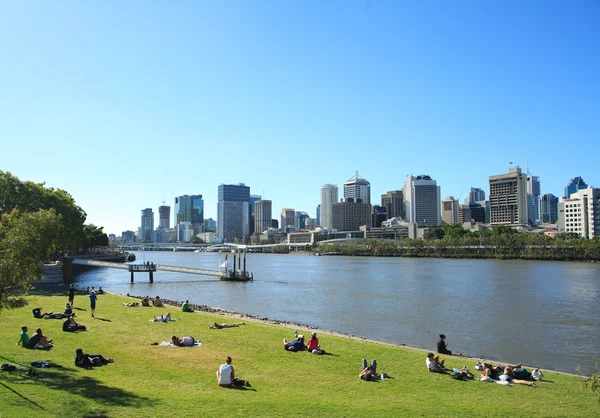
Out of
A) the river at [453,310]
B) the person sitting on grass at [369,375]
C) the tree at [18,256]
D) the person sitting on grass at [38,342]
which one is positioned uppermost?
the tree at [18,256]

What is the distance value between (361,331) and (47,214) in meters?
21.2

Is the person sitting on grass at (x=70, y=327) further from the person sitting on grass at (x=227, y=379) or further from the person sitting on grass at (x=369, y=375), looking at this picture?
the person sitting on grass at (x=369, y=375)

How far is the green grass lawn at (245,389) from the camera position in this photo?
12.7 meters

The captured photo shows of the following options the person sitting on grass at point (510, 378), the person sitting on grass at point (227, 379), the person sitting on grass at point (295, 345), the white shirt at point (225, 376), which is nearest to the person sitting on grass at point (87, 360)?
the person sitting on grass at point (227, 379)

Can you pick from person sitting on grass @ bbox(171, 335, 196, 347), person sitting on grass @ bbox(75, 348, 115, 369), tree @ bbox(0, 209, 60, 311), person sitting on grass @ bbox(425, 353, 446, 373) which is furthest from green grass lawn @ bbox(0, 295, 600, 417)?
tree @ bbox(0, 209, 60, 311)

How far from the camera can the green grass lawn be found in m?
12.7

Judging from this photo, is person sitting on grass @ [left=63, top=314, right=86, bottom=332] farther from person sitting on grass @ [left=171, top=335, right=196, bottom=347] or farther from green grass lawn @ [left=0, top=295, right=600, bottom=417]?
person sitting on grass @ [left=171, top=335, right=196, bottom=347]

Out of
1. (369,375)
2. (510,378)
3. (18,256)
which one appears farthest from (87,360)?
(510,378)

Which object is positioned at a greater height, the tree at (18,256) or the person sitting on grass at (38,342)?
the tree at (18,256)

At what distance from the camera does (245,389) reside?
15195 millimetres

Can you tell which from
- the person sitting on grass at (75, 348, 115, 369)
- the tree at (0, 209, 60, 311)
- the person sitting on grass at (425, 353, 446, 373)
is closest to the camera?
the tree at (0, 209, 60, 311)

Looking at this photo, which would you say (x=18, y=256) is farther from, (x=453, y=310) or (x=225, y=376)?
(x=453, y=310)

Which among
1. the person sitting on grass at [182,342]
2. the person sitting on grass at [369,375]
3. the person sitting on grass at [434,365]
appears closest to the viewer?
the person sitting on grass at [369,375]

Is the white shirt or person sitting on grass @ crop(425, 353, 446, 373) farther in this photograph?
person sitting on grass @ crop(425, 353, 446, 373)
